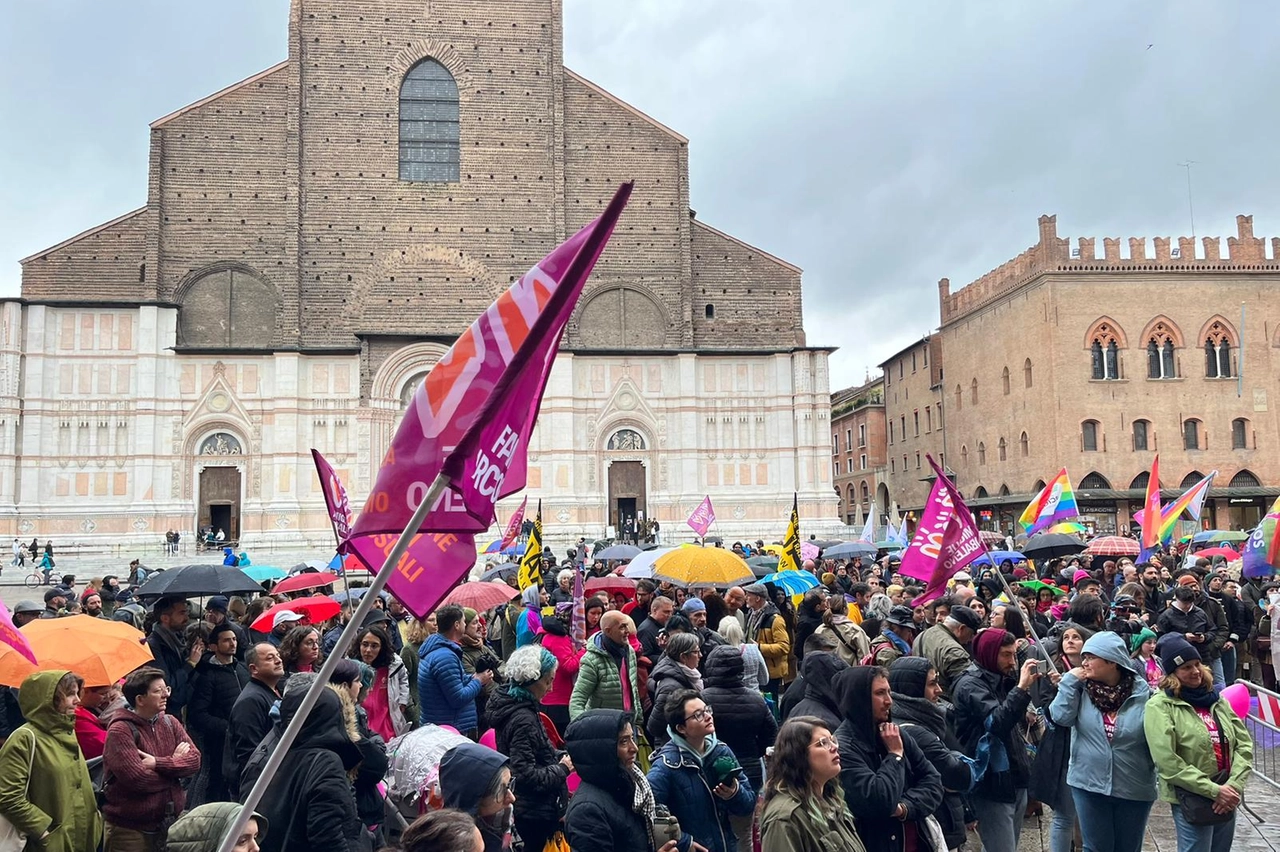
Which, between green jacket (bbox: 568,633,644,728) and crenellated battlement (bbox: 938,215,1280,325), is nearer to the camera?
green jacket (bbox: 568,633,644,728)

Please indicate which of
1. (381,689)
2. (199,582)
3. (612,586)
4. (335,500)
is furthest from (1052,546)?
(381,689)

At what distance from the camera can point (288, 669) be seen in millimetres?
5887

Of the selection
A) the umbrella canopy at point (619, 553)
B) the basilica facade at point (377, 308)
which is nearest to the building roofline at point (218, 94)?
the basilica facade at point (377, 308)

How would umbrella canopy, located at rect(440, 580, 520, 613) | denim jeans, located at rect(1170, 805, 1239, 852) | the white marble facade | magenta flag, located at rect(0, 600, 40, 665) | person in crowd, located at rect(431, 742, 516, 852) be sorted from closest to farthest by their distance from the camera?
person in crowd, located at rect(431, 742, 516, 852) → magenta flag, located at rect(0, 600, 40, 665) → denim jeans, located at rect(1170, 805, 1239, 852) → umbrella canopy, located at rect(440, 580, 520, 613) → the white marble facade

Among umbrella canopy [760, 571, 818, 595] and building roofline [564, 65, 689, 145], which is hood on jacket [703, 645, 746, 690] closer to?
umbrella canopy [760, 571, 818, 595]

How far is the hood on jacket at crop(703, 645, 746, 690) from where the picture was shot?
5.55 meters

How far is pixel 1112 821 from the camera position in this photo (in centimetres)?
540

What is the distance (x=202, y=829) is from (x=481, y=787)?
0.97 m

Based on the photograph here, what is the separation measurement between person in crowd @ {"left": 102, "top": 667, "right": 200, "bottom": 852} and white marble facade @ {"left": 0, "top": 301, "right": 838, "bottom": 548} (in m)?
27.4

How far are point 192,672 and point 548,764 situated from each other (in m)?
2.80

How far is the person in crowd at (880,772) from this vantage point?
Answer: 13.7ft

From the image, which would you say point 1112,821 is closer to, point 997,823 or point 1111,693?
point 997,823

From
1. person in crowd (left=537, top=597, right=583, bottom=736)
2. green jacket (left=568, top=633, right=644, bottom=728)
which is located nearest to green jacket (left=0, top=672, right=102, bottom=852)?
green jacket (left=568, top=633, right=644, bottom=728)

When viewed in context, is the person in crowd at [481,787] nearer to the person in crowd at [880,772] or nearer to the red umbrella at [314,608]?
the person in crowd at [880,772]
